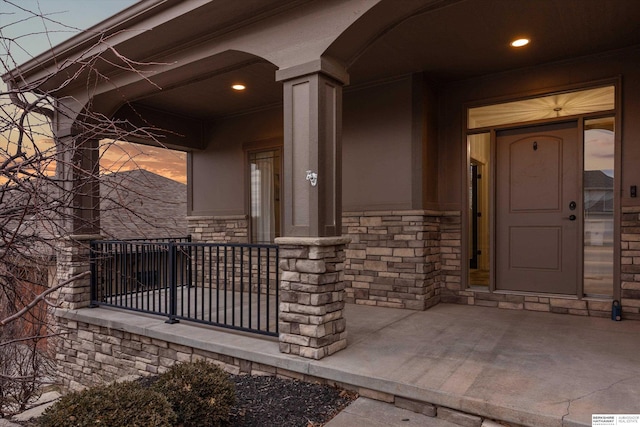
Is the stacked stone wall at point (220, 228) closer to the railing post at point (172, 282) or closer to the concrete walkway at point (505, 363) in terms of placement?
the railing post at point (172, 282)

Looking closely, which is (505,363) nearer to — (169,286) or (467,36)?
(467,36)

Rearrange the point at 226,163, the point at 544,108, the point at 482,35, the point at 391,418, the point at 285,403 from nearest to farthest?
the point at 391,418 → the point at 285,403 → the point at 482,35 → the point at 544,108 → the point at 226,163

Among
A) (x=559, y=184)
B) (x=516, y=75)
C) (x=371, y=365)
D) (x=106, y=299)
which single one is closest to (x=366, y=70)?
(x=516, y=75)

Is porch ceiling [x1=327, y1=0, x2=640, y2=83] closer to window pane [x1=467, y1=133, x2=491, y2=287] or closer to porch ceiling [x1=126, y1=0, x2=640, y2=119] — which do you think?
porch ceiling [x1=126, y1=0, x2=640, y2=119]

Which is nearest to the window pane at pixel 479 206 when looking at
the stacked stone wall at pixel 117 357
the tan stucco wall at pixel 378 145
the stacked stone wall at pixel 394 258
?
the stacked stone wall at pixel 394 258

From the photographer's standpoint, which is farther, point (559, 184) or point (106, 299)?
point (106, 299)

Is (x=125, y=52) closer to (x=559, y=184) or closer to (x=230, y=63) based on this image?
(x=230, y=63)

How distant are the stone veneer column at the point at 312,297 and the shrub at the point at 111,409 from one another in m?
1.09

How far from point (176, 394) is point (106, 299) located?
3170 millimetres

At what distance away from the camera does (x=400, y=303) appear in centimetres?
472

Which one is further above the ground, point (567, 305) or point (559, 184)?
point (559, 184)

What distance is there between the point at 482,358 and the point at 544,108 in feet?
9.60

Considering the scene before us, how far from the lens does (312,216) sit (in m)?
3.17

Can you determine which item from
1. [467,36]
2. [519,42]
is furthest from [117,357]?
[519,42]
